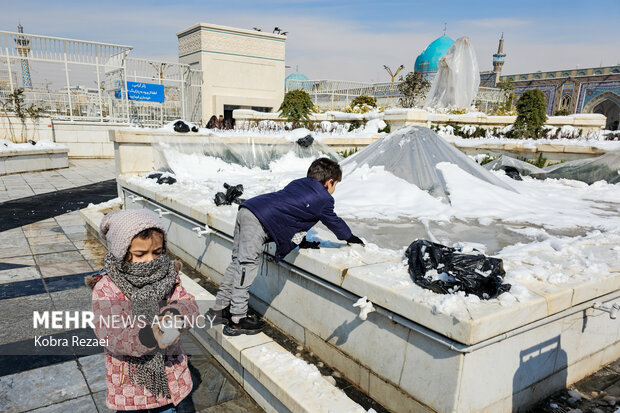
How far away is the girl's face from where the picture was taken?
5.55ft

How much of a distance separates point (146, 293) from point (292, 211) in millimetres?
1259

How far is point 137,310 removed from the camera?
1696mm

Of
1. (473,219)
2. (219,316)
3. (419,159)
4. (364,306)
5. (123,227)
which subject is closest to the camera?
(123,227)

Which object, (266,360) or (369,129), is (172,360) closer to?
(266,360)

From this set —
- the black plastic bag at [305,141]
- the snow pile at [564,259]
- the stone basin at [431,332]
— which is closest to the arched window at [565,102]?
the black plastic bag at [305,141]

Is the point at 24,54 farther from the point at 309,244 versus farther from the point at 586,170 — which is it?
the point at 586,170

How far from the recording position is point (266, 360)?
2.56 meters

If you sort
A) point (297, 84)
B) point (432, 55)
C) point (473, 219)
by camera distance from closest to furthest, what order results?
point (473, 219) → point (297, 84) → point (432, 55)

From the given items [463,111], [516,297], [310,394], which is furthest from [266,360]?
[463,111]

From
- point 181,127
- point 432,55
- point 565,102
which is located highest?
point 432,55

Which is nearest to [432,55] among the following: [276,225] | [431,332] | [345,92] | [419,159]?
[345,92]

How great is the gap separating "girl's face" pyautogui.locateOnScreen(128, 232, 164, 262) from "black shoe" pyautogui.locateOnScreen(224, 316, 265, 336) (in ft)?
4.31

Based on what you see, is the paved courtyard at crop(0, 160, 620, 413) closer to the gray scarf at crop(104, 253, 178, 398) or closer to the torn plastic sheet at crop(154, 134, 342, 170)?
the gray scarf at crop(104, 253, 178, 398)

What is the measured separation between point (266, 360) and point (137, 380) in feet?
3.25
